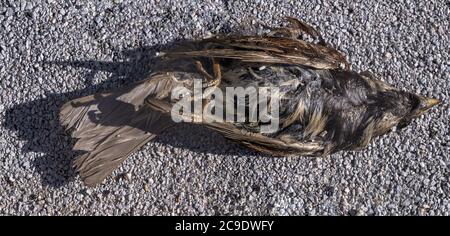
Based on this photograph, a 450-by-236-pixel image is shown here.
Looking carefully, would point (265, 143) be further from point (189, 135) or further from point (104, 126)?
point (104, 126)

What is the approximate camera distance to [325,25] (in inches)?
132

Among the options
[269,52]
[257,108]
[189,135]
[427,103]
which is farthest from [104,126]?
[427,103]

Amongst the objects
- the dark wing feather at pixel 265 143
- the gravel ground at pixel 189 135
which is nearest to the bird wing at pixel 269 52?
the gravel ground at pixel 189 135

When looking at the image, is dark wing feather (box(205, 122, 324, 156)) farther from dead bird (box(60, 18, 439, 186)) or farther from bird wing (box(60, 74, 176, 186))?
bird wing (box(60, 74, 176, 186))

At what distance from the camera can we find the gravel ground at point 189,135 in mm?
3264

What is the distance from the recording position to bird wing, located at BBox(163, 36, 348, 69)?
2936 mm

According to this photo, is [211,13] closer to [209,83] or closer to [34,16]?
[209,83]

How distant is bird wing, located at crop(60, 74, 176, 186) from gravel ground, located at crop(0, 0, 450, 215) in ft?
0.49

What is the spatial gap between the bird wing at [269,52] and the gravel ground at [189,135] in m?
0.22

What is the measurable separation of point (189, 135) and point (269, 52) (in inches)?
25.8

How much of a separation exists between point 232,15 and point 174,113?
769mm

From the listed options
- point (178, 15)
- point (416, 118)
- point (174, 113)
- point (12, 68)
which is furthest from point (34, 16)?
point (416, 118)

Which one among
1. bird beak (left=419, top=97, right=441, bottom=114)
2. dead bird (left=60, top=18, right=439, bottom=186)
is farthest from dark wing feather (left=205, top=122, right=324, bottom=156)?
bird beak (left=419, top=97, right=441, bottom=114)

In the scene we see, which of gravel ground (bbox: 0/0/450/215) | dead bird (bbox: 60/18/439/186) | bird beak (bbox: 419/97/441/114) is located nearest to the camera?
dead bird (bbox: 60/18/439/186)
